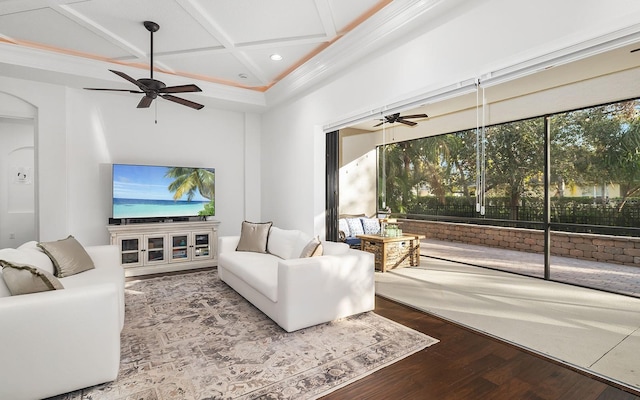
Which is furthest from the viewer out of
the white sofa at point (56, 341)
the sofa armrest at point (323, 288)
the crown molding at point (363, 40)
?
the crown molding at point (363, 40)

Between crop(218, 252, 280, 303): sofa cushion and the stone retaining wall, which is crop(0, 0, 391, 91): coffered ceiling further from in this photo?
the stone retaining wall

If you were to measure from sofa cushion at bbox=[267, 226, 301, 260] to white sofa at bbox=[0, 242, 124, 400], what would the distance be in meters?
Answer: 2.14

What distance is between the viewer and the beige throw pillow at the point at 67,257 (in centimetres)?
310

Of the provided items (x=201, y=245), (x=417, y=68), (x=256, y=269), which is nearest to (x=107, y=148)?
(x=201, y=245)

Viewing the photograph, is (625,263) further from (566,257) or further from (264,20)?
(264,20)

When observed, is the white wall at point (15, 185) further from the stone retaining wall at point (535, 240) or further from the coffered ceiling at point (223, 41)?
the stone retaining wall at point (535, 240)

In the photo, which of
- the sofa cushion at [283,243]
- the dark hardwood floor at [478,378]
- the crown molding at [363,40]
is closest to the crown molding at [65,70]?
the crown molding at [363,40]

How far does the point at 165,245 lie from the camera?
5.10 meters

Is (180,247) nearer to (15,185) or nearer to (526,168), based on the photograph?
(15,185)

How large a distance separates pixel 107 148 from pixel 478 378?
18.5 ft

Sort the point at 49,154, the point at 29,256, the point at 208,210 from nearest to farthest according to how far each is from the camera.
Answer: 1. the point at 29,256
2. the point at 49,154
3. the point at 208,210

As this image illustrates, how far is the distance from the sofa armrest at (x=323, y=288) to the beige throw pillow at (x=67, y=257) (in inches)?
81.5

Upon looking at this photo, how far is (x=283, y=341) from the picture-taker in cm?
271

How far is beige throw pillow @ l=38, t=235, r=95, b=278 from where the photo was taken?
10.2 feet
